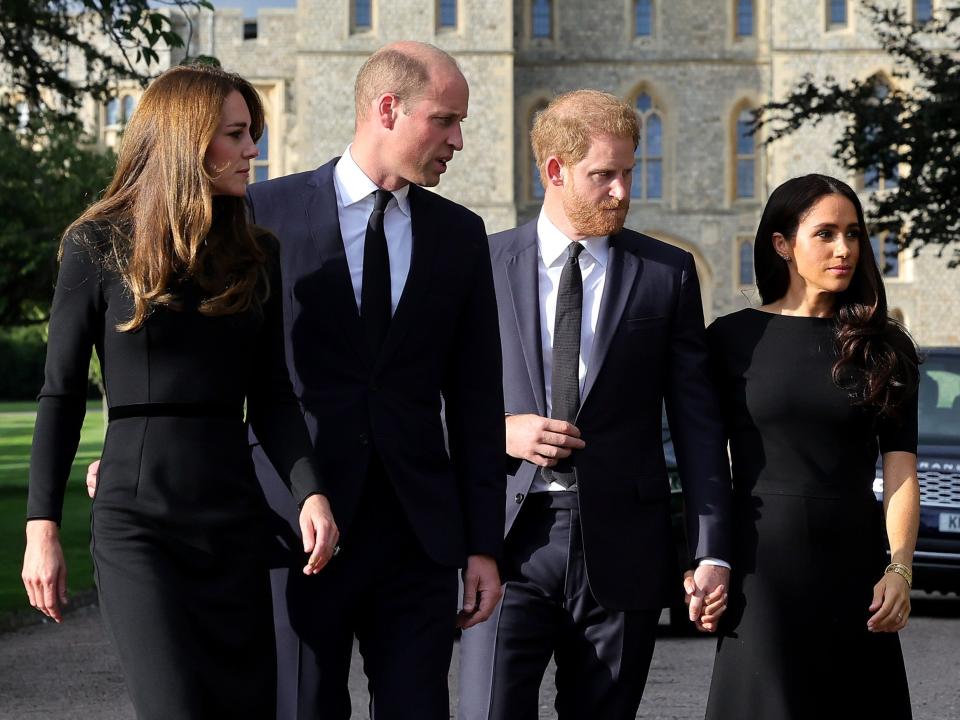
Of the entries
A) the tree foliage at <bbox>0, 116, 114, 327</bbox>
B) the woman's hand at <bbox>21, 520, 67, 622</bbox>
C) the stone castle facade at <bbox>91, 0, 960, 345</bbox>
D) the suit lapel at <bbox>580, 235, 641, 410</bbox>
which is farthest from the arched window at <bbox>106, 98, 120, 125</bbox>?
the woman's hand at <bbox>21, 520, 67, 622</bbox>

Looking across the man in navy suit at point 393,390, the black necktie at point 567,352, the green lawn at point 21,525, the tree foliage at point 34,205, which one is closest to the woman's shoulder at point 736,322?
the black necktie at point 567,352

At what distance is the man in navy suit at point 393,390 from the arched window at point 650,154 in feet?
136

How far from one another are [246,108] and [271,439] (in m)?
0.65

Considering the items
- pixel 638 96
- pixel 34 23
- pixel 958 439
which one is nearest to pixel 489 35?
pixel 638 96

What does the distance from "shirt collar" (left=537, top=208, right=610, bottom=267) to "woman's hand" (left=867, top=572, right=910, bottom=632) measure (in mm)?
1017

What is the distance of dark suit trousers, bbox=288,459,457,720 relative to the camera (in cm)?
346

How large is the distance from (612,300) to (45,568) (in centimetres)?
158

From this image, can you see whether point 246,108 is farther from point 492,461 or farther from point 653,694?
point 653,694

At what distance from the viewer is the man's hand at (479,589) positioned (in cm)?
359

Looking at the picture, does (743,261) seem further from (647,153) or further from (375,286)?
(375,286)

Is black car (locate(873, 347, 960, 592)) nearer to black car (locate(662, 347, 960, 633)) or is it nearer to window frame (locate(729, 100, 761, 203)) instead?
black car (locate(662, 347, 960, 633))

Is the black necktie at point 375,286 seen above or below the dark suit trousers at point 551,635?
above

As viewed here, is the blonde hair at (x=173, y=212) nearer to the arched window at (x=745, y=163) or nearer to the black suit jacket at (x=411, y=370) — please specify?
the black suit jacket at (x=411, y=370)

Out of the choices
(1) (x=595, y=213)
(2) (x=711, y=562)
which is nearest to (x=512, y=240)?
(1) (x=595, y=213)
